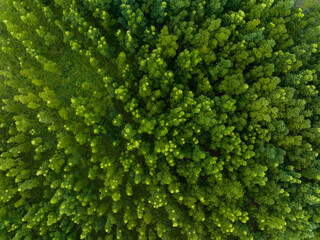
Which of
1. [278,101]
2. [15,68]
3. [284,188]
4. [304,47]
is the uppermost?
[304,47]

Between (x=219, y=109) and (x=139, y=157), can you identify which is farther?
(x=139, y=157)

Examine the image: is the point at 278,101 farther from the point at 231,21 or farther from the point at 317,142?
the point at 231,21

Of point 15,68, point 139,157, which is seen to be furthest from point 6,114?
point 139,157

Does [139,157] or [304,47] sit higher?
[304,47]

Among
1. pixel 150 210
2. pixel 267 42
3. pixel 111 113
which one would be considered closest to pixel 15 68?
pixel 111 113

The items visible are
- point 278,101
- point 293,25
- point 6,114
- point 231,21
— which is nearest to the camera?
point 278,101

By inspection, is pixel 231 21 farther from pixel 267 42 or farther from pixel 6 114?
pixel 6 114

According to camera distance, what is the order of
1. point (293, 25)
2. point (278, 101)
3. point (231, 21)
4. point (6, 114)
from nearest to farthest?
point (278, 101)
point (231, 21)
point (293, 25)
point (6, 114)
